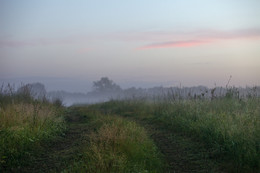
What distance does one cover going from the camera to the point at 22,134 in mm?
7477

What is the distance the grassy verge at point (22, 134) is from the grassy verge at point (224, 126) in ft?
13.9

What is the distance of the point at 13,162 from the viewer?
6.14 metres

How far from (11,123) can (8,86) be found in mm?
4185

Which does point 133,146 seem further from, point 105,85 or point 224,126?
point 105,85

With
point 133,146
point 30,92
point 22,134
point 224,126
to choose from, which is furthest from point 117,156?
point 30,92

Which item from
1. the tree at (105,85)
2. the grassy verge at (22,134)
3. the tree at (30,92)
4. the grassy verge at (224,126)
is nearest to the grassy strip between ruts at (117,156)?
the grassy verge at (22,134)

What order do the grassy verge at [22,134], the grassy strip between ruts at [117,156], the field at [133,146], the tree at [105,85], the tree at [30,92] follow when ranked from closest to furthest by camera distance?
the grassy strip between ruts at [117,156]
the field at [133,146]
the grassy verge at [22,134]
the tree at [30,92]
the tree at [105,85]

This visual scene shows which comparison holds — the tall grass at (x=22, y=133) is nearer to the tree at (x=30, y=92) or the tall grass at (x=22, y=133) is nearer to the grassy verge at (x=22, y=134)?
the grassy verge at (x=22, y=134)

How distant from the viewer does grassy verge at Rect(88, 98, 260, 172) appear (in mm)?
6023

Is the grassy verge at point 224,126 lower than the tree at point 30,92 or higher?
lower

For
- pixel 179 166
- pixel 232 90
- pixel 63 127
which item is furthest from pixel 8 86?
pixel 232 90

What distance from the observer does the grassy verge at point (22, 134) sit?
20.5ft

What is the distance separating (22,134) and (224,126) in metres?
5.14

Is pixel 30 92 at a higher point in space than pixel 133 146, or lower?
higher
